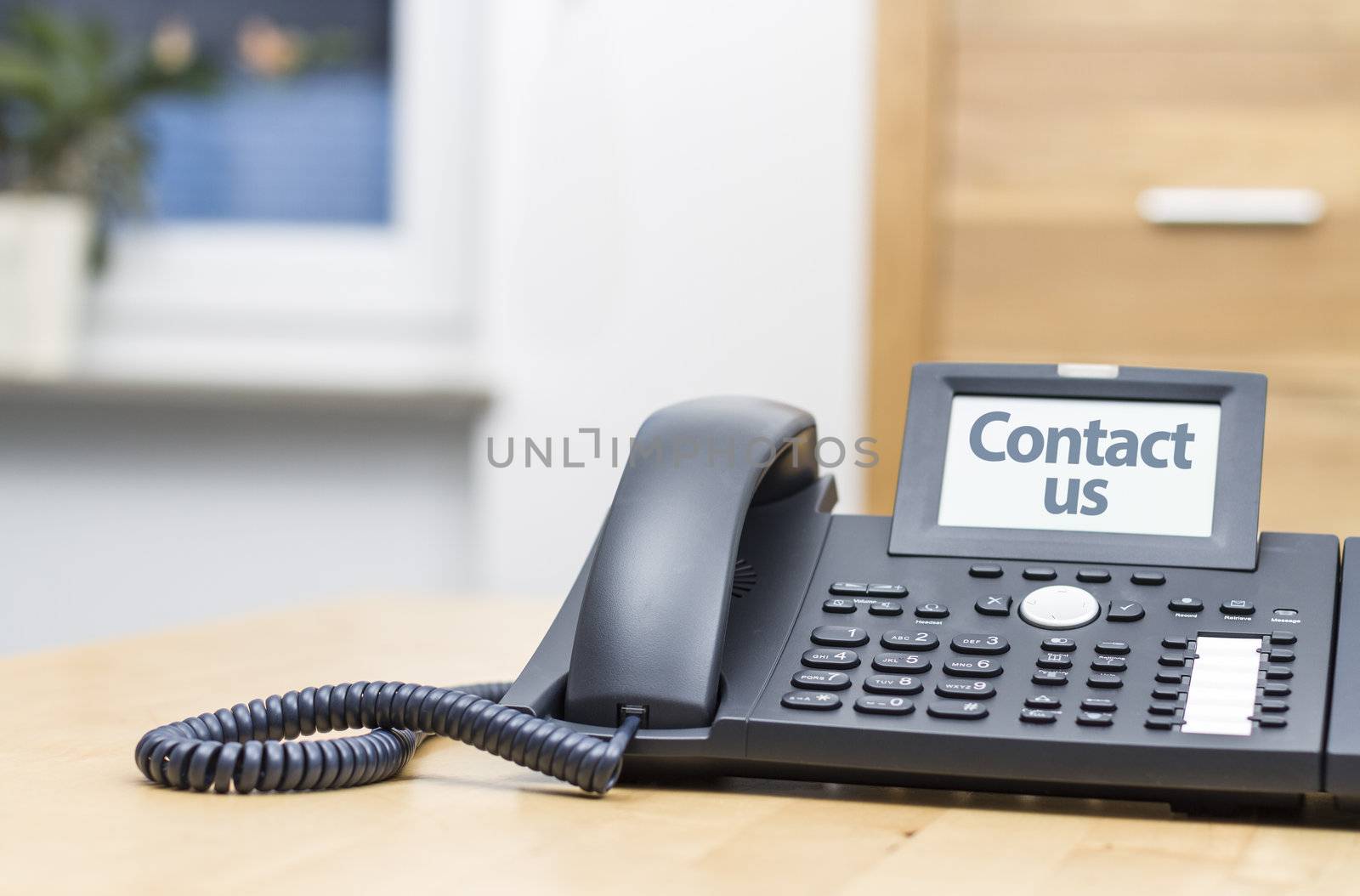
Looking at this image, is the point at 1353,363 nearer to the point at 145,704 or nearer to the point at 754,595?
the point at 754,595

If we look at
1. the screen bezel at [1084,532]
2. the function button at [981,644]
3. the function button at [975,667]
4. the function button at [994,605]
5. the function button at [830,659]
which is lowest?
the function button at [830,659]

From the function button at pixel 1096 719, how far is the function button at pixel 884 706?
52 mm

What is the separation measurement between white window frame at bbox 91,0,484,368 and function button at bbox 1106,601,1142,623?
4.35 ft

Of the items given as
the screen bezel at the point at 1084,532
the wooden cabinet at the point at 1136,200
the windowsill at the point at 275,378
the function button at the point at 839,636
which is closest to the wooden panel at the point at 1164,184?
the wooden cabinet at the point at 1136,200

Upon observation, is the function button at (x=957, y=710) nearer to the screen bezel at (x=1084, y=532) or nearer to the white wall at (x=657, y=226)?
the screen bezel at (x=1084, y=532)

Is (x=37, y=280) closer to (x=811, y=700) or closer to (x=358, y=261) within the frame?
(x=358, y=261)

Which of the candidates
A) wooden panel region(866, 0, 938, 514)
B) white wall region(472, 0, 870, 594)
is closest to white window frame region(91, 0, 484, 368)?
white wall region(472, 0, 870, 594)

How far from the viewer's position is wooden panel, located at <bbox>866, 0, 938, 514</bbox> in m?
1.53

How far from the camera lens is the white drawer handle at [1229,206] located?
151 cm

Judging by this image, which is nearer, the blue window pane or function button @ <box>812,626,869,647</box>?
function button @ <box>812,626,869,647</box>

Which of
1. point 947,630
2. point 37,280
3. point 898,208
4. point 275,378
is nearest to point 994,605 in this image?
point 947,630

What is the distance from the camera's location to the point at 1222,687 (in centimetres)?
44

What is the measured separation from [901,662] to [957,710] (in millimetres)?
31

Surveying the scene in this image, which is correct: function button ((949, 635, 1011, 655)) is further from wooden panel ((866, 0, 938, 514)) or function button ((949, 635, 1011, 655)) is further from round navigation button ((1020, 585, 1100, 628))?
wooden panel ((866, 0, 938, 514))
